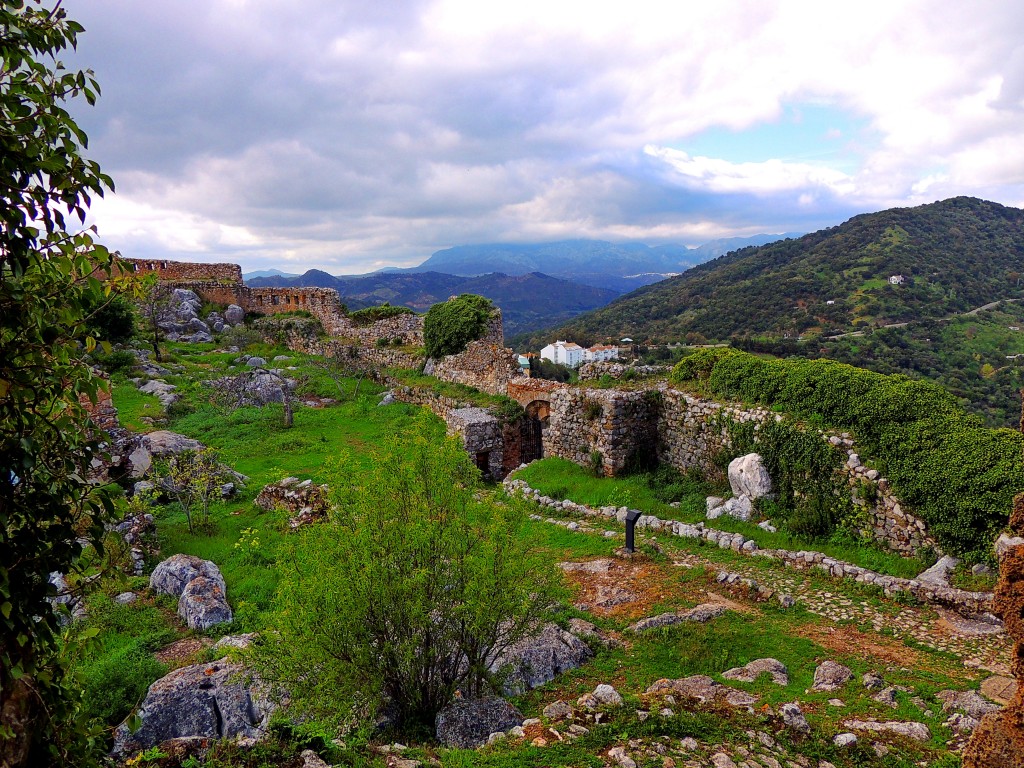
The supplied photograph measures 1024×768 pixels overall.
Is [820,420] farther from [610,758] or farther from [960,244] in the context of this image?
[960,244]

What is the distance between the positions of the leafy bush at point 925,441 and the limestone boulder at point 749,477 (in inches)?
49.6

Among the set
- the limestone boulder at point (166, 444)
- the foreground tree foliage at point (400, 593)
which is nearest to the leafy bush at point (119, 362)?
the limestone boulder at point (166, 444)

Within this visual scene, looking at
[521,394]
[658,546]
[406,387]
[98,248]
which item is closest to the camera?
[98,248]

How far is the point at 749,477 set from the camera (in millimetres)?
11023

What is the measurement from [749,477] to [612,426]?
3.66 m

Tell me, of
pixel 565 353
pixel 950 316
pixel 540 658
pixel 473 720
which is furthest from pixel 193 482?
pixel 950 316

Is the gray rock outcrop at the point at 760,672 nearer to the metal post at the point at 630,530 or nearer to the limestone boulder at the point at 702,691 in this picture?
the limestone boulder at the point at 702,691

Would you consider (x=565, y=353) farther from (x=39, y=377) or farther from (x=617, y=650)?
(x=39, y=377)

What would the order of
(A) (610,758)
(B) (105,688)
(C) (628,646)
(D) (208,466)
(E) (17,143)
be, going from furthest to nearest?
(D) (208,466) → (C) (628,646) → (B) (105,688) → (A) (610,758) → (E) (17,143)

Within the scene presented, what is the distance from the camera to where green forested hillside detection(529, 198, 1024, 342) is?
57.0 metres

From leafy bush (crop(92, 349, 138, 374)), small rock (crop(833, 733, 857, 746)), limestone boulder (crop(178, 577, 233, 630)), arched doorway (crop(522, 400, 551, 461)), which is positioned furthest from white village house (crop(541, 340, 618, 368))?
small rock (crop(833, 733, 857, 746))

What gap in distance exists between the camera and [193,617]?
8195 mm

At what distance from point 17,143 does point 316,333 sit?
32341 mm

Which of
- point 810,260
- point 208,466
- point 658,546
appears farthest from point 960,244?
point 208,466
